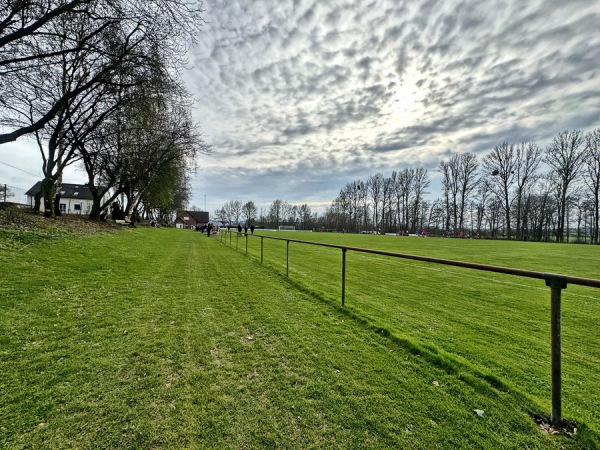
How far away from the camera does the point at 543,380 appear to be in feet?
9.86

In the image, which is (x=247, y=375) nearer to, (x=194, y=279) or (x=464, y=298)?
(x=194, y=279)

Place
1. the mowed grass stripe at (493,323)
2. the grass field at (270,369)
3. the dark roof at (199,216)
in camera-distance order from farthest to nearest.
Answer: the dark roof at (199,216), the mowed grass stripe at (493,323), the grass field at (270,369)

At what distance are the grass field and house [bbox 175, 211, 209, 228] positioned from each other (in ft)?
314

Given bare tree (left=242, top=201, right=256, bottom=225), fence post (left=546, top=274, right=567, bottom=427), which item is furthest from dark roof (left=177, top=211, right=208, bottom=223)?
fence post (left=546, top=274, right=567, bottom=427)

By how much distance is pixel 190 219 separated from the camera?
101 metres

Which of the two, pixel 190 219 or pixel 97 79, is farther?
pixel 190 219

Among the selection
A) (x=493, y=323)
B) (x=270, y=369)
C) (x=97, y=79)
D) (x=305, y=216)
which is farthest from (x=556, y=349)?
(x=305, y=216)

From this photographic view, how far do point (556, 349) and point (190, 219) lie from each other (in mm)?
107330

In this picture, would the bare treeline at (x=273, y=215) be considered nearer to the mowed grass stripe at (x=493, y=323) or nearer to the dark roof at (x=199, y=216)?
the dark roof at (x=199, y=216)

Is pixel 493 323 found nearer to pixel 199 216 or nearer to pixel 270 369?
pixel 270 369

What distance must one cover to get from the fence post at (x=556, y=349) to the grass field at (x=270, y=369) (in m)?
0.16

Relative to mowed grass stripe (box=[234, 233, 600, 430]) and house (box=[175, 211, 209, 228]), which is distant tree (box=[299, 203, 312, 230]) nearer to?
house (box=[175, 211, 209, 228])

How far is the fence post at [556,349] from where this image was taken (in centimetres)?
221

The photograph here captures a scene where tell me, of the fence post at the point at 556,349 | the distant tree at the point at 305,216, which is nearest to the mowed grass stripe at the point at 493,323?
the fence post at the point at 556,349
